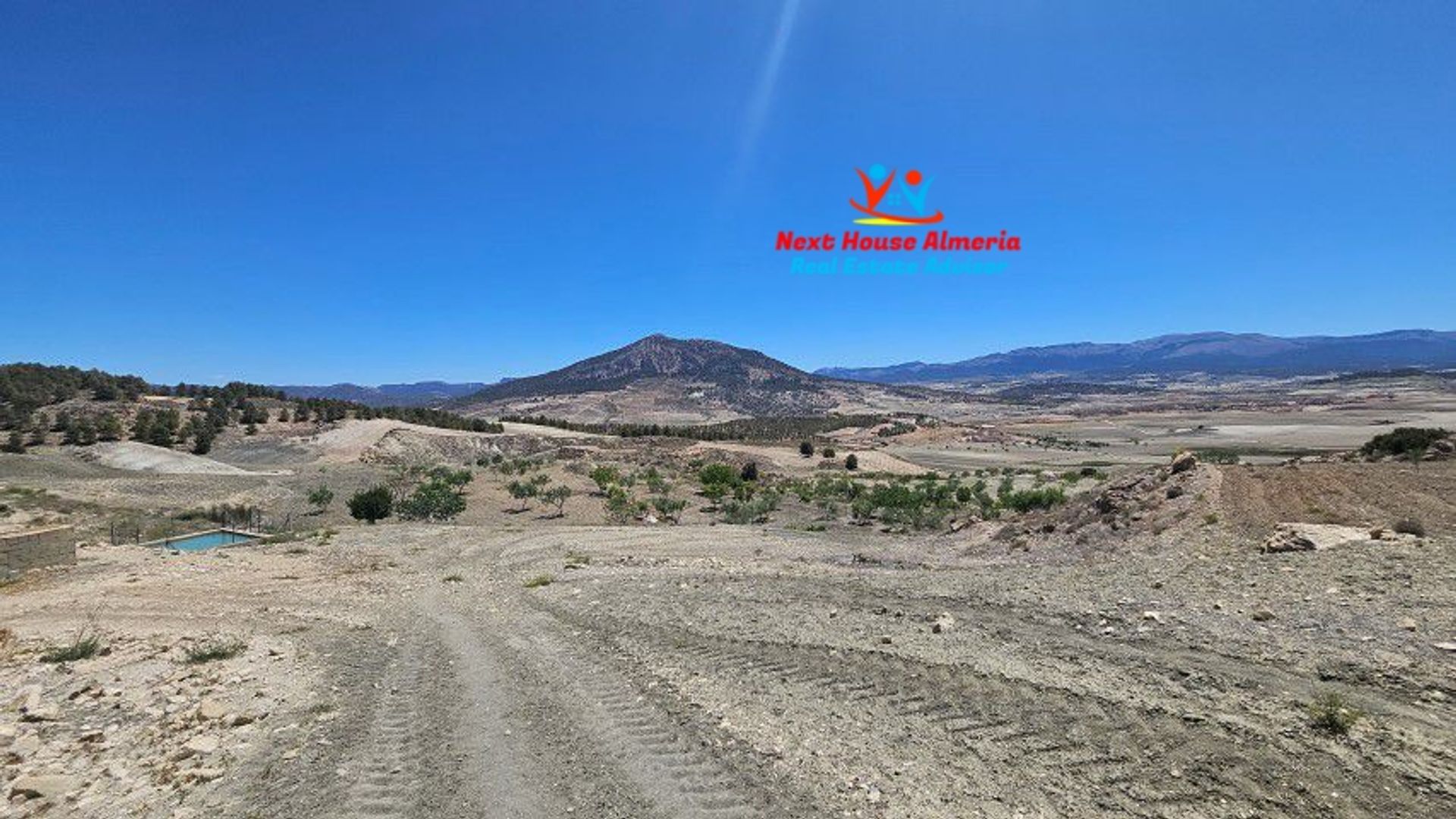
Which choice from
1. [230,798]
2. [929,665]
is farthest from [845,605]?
[230,798]

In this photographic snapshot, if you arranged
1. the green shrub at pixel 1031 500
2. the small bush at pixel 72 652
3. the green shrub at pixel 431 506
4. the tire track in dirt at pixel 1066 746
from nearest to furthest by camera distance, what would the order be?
the tire track in dirt at pixel 1066 746
the small bush at pixel 72 652
the green shrub at pixel 1031 500
the green shrub at pixel 431 506

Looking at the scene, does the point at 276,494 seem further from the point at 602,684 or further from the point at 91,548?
the point at 602,684

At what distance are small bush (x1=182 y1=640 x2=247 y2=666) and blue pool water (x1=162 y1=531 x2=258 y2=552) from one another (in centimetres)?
1658

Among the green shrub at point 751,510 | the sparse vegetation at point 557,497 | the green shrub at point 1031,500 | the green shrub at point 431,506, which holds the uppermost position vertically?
the green shrub at point 431,506

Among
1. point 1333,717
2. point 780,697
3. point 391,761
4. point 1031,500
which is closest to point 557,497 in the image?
point 1031,500

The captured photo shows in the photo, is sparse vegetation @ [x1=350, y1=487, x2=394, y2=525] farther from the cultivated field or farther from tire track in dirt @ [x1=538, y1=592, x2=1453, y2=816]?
tire track in dirt @ [x1=538, y1=592, x2=1453, y2=816]

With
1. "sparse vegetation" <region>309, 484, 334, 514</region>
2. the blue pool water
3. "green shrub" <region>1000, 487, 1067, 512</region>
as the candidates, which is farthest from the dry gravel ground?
"sparse vegetation" <region>309, 484, 334, 514</region>

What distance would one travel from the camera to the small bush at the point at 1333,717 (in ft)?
20.3

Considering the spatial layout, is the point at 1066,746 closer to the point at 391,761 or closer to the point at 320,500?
the point at 391,761

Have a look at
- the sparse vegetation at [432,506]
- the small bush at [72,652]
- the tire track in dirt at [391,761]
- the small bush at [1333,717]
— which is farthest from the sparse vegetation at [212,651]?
the sparse vegetation at [432,506]

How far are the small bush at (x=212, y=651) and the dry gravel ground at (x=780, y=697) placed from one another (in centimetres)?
15

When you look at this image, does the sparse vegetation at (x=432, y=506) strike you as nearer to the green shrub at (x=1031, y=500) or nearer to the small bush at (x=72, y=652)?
the small bush at (x=72, y=652)

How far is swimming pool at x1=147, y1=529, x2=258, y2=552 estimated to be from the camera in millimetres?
24375

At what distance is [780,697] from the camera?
323 inches
